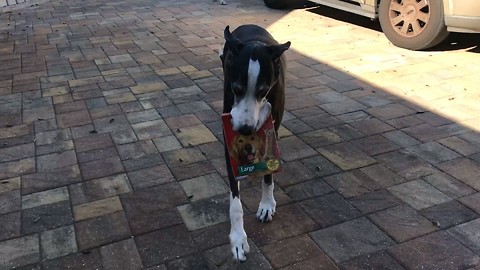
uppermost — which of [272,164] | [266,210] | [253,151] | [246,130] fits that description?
[246,130]

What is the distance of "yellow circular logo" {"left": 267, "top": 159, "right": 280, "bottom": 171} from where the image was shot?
271cm

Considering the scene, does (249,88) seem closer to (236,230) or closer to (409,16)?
(236,230)

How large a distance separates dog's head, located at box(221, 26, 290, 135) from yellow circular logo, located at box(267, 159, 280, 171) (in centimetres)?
29

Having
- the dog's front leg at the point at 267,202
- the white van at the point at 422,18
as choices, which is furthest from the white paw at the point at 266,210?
the white van at the point at 422,18

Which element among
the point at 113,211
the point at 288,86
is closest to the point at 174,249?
the point at 113,211

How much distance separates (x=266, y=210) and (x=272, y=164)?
18.5 inches

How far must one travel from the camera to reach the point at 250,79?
235cm

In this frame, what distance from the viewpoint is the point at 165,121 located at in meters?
4.55

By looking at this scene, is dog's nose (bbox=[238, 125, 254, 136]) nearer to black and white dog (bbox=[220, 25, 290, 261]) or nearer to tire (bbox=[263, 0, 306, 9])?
black and white dog (bbox=[220, 25, 290, 261])

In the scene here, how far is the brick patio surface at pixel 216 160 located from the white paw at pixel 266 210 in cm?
5

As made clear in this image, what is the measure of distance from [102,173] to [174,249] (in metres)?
1.17

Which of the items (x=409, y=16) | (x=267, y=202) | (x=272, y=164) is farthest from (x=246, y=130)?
(x=409, y=16)

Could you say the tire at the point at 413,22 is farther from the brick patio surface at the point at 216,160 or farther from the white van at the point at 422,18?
the brick patio surface at the point at 216,160

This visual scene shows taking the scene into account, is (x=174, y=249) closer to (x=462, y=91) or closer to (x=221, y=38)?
(x=462, y=91)
